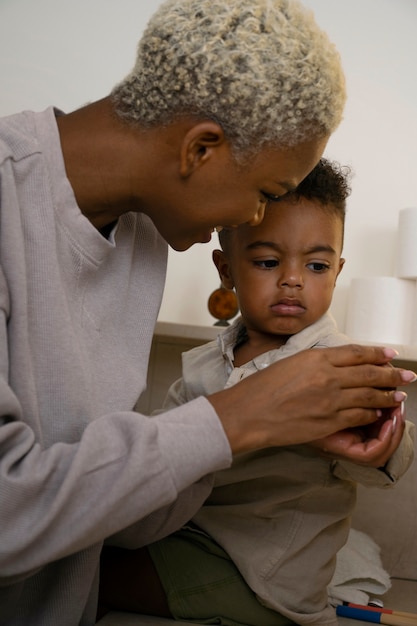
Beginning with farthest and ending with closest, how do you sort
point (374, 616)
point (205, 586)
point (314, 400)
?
point (374, 616) < point (205, 586) < point (314, 400)

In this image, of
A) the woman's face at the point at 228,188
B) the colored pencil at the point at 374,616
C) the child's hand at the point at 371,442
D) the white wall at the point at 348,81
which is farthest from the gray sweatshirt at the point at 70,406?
the white wall at the point at 348,81

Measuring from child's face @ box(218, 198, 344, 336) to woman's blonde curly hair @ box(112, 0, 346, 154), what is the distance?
342 mm

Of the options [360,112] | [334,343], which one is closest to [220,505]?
[334,343]

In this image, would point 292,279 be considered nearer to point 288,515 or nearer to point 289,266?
point 289,266

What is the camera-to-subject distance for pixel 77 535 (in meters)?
0.93

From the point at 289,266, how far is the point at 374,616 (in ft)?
2.55

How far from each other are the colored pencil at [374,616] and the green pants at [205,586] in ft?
0.91

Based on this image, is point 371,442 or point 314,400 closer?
point 314,400

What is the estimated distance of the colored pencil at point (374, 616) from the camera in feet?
5.16

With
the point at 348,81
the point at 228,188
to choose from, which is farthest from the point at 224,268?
the point at 348,81

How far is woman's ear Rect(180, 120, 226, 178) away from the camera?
1104 millimetres

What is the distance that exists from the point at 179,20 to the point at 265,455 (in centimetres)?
80

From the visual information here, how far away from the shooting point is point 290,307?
4.81ft

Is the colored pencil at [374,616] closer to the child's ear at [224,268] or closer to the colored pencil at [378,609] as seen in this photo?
the colored pencil at [378,609]
